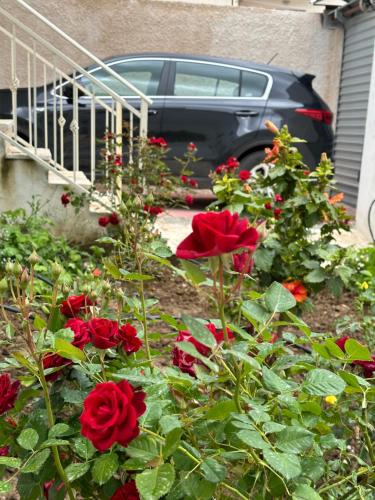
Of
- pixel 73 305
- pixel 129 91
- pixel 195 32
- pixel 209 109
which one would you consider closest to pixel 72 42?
pixel 129 91

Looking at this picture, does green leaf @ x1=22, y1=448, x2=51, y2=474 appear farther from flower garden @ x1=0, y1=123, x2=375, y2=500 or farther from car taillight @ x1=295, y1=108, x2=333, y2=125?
car taillight @ x1=295, y1=108, x2=333, y2=125

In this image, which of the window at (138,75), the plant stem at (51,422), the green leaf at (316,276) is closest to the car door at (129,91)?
the window at (138,75)

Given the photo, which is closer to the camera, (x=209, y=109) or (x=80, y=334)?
(x=80, y=334)

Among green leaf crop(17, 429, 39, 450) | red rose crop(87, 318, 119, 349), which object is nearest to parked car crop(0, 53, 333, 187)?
red rose crop(87, 318, 119, 349)

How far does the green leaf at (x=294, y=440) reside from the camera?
3.64ft

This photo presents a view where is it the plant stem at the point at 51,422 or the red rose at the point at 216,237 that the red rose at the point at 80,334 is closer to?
the plant stem at the point at 51,422

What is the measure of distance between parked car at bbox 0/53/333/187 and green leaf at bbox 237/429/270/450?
6732mm

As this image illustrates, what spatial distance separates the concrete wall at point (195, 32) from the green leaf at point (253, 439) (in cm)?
975

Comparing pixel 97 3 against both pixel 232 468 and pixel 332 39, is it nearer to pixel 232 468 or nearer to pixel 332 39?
pixel 332 39

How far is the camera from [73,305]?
1475 millimetres

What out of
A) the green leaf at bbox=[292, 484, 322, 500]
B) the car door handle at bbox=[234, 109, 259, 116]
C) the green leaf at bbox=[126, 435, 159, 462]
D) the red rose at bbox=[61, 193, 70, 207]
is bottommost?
the red rose at bbox=[61, 193, 70, 207]

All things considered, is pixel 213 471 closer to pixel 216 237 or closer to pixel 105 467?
pixel 105 467

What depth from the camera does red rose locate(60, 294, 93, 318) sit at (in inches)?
58.1

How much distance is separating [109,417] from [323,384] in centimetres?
39
